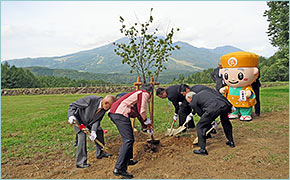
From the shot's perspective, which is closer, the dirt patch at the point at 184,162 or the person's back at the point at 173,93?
the dirt patch at the point at 184,162

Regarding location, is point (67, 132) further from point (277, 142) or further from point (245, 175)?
point (277, 142)

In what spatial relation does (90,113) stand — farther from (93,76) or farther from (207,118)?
(93,76)

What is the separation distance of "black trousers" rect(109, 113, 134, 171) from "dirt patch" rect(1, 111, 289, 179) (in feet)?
1.14

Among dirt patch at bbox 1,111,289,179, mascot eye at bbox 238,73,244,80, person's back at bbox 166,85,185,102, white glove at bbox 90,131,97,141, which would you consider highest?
mascot eye at bbox 238,73,244,80

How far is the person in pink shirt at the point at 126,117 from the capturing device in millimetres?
4359

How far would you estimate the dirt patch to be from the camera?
14.6 feet

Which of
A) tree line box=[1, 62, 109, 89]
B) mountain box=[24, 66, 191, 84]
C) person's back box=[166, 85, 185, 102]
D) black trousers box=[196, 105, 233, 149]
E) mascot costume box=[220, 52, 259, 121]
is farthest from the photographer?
mountain box=[24, 66, 191, 84]

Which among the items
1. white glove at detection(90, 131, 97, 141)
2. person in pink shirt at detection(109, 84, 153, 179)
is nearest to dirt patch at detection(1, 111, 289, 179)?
person in pink shirt at detection(109, 84, 153, 179)

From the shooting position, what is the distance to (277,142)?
20.2 ft

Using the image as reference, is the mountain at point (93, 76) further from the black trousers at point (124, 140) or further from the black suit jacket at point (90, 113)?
the black trousers at point (124, 140)

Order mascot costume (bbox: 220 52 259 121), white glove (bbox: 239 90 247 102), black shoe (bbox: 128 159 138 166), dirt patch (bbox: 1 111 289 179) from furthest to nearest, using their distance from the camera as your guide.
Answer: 1. white glove (bbox: 239 90 247 102)
2. mascot costume (bbox: 220 52 259 121)
3. black shoe (bbox: 128 159 138 166)
4. dirt patch (bbox: 1 111 289 179)

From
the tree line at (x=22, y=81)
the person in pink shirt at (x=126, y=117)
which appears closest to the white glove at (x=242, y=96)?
the person in pink shirt at (x=126, y=117)

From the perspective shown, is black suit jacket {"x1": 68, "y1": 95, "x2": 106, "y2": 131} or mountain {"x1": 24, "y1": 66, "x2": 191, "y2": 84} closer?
black suit jacket {"x1": 68, "y1": 95, "x2": 106, "y2": 131}

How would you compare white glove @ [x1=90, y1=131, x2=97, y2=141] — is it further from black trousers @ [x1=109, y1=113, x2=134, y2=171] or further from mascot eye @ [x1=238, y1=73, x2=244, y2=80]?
mascot eye @ [x1=238, y1=73, x2=244, y2=80]
